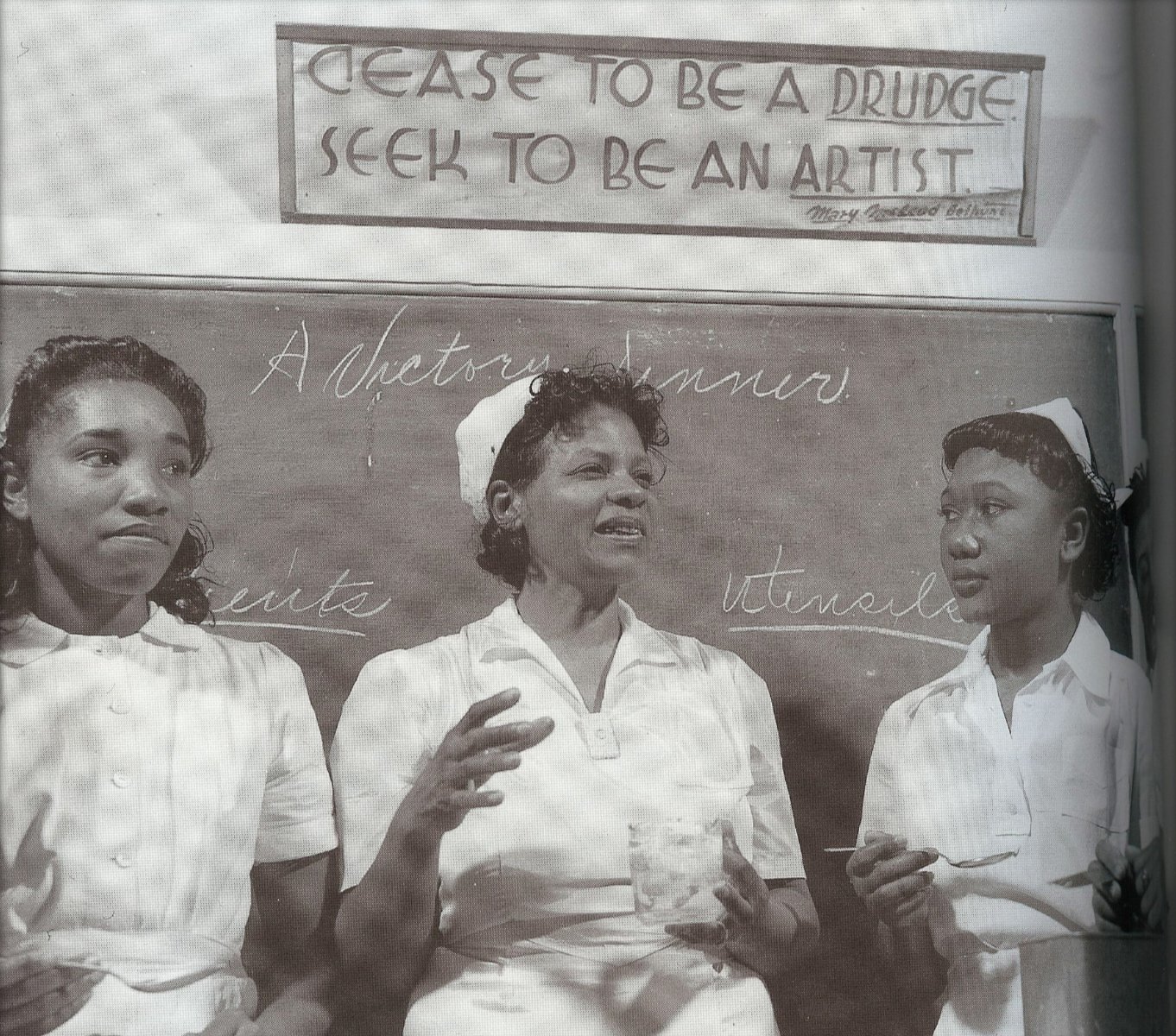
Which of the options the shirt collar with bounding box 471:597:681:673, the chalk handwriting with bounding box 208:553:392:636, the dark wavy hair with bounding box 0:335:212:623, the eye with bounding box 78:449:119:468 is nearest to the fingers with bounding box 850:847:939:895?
the shirt collar with bounding box 471:597:681:673

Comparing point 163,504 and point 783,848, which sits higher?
point 163,504

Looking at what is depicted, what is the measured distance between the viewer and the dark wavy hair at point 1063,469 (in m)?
1.05

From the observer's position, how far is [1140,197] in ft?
3.46

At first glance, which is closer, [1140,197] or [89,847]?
[89,847]

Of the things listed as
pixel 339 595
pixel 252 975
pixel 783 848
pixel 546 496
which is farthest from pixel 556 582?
pixel 252 975

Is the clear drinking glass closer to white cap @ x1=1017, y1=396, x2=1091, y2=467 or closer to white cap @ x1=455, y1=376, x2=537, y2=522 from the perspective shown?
white cap @ x1=455, y1=376, x2=537, y2=522

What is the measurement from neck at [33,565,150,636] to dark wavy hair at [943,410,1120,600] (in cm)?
70

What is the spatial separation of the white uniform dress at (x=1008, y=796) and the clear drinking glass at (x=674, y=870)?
0.14 meters

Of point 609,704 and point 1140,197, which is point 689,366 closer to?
point 609,704

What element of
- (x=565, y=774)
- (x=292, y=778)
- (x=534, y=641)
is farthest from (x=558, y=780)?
(x=292, y=778)

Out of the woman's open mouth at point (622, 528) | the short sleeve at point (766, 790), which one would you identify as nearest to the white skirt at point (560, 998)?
the short sleeve at point (766, 790)

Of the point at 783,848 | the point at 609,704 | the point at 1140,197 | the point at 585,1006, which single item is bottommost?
the point at 585,1006

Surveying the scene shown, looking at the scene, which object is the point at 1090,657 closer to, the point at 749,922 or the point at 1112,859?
the point at 1112,859

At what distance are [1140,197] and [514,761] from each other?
2.38 ft
